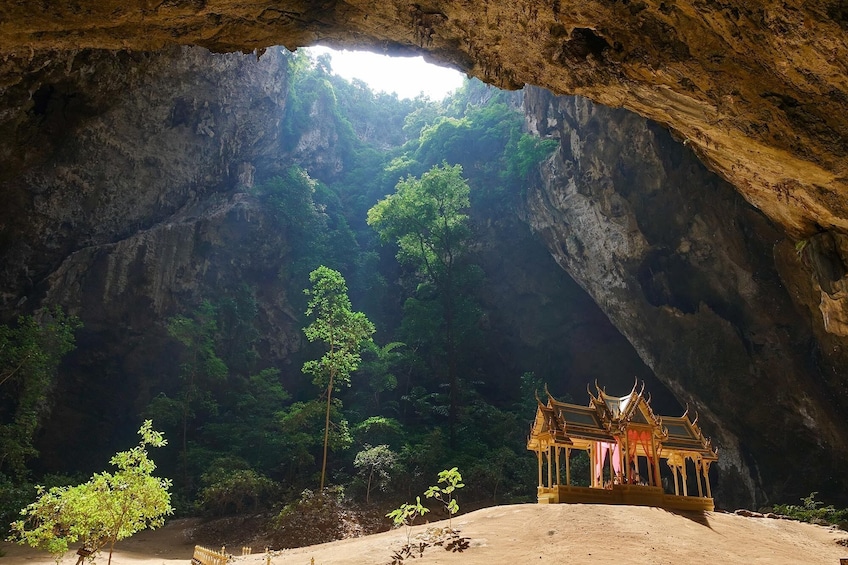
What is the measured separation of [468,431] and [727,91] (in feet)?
59.3

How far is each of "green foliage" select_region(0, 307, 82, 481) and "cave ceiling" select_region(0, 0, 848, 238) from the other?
459 inches

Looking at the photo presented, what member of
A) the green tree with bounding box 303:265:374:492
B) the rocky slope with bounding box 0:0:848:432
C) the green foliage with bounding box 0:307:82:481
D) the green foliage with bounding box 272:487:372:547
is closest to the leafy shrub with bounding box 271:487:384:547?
the green foliage with bounding box 272:487:372:547

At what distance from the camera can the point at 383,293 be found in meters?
31.3

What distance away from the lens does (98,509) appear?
8.40 meters

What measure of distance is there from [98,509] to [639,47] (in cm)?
1062

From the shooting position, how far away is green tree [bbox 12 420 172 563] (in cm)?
815

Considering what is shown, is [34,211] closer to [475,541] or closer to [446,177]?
[446,177]

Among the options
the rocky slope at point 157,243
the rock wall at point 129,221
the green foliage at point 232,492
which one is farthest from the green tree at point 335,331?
the rock wall at point 129,221

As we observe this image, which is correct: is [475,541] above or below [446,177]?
below

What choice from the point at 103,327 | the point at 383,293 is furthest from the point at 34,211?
the point at 383,293

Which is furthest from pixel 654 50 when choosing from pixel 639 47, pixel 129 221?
pixel 129 221

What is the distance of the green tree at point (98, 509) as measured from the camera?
815 centimetres

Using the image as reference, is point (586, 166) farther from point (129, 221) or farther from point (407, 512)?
point (129, 221)

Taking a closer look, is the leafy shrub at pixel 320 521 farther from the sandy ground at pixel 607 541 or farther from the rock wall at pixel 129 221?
the rock wall at pixel 129 221
